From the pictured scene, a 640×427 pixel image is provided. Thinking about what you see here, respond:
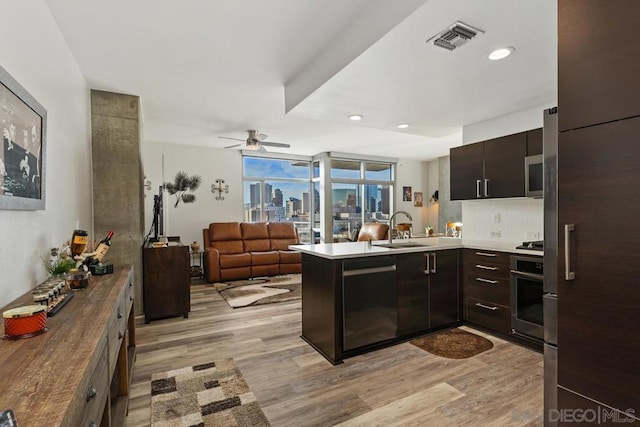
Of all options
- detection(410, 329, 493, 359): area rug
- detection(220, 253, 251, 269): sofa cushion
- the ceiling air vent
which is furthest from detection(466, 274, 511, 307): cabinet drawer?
detection(220, 253, 251, 269): sofa cushion

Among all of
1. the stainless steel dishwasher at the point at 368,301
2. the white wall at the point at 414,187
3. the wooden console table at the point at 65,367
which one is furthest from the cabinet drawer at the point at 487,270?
the white wall at the point at 414,187

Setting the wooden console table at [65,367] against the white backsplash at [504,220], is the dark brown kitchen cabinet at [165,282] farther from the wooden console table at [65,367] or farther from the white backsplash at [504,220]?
the white backsplash at [504,220]

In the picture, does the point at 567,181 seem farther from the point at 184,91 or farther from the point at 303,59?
the point at 184,91

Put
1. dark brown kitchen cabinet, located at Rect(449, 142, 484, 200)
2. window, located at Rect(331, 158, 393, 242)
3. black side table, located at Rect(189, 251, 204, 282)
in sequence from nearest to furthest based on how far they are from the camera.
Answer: dark brown kitchen cabinet, located at Rect(449, 142, 484, 200) < black side table, located at Rect(189, 251, 204, 282) < window, located at Rect(331, 158, 393, 242)

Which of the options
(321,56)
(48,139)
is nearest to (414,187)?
(321,56)

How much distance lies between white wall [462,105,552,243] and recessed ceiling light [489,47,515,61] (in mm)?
1346

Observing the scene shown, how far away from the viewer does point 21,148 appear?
1505 mm

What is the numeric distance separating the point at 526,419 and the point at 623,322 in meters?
1.14

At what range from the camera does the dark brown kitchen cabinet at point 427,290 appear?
9.67 ft

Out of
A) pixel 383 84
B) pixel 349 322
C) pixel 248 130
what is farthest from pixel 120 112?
pixel 349 322

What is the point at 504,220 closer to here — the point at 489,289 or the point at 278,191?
the point at 489,289

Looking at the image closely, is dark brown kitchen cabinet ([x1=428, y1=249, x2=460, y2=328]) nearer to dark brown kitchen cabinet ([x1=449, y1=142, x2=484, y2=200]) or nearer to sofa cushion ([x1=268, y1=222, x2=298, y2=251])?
dark brown kitchen cabinet ([x1=449, y1=142, x2=484, y2=200])

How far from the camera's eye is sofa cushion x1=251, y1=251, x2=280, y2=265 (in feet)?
19.7

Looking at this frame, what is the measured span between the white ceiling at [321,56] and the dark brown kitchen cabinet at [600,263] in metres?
1.02
